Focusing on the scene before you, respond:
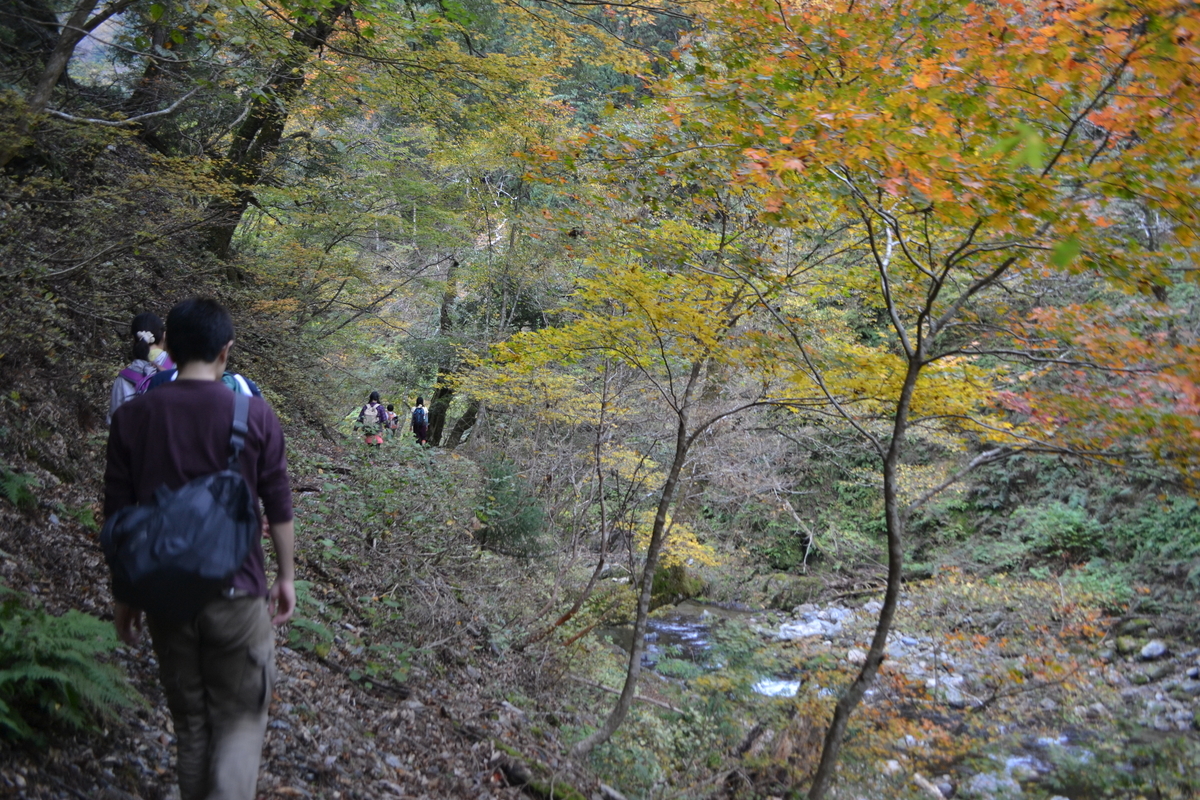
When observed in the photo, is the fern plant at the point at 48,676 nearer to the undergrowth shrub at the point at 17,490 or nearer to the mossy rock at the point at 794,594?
the undergrowth shrub at the point at 17,490

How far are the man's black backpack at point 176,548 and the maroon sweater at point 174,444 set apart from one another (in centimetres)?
9

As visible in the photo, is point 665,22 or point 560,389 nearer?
point 560,389

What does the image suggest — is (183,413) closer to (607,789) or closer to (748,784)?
(607,789)

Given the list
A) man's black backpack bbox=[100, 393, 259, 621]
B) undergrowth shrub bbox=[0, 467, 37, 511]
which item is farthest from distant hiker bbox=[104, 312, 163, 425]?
man's black backpack bbox=[100, 393, 259, 621]

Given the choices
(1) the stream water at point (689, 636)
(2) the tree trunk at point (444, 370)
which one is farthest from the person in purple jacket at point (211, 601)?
(2) the tree trunk at point (444, 370)

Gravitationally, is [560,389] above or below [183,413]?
below

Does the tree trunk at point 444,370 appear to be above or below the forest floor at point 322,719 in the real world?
below

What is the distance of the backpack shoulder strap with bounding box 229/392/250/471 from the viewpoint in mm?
2139

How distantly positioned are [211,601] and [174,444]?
474mm

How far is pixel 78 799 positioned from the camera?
8.43 feet

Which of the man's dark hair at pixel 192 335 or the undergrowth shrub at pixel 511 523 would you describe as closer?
the man's dark hair at pixel 192 335

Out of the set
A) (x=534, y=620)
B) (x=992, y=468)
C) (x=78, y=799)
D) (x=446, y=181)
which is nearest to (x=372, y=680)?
(x=78, y=799)

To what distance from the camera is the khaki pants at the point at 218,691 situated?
2.10 meters

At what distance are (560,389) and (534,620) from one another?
4.41 metres
